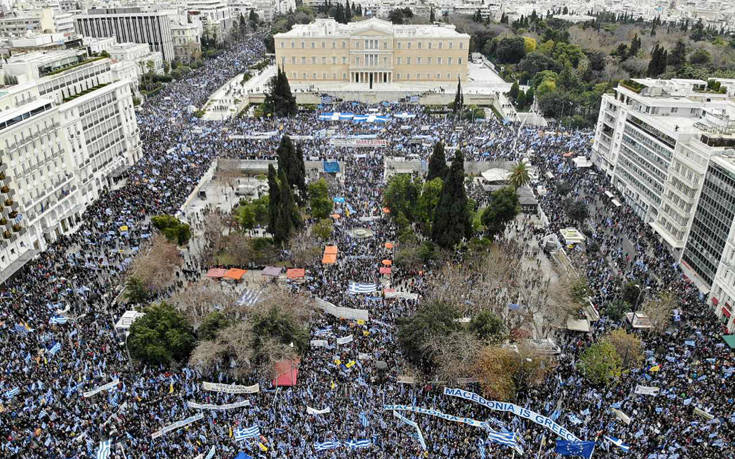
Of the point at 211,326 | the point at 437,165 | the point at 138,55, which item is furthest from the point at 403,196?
the point at 138,55

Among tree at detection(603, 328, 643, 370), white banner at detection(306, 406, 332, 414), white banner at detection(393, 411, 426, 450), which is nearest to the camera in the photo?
white banner at detection(393, 411, 426, 450)

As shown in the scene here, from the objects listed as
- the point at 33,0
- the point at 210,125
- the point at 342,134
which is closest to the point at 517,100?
the point at 342,134

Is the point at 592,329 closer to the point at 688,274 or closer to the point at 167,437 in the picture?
the point at 688,274

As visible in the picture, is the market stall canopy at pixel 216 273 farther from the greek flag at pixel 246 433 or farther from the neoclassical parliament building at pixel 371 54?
the neoclassical parliament building at pixel 371 54

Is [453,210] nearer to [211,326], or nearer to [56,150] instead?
[211,326]

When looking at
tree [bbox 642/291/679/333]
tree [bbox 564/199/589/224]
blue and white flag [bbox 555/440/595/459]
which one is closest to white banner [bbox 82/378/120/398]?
blue and white flag [bbox 555/440/595/459]

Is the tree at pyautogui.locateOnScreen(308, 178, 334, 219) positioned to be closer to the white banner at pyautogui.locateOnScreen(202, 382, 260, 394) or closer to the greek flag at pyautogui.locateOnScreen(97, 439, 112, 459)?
the white banner at pyautogui.locateOnScreen(202, 382, 260, 394)
